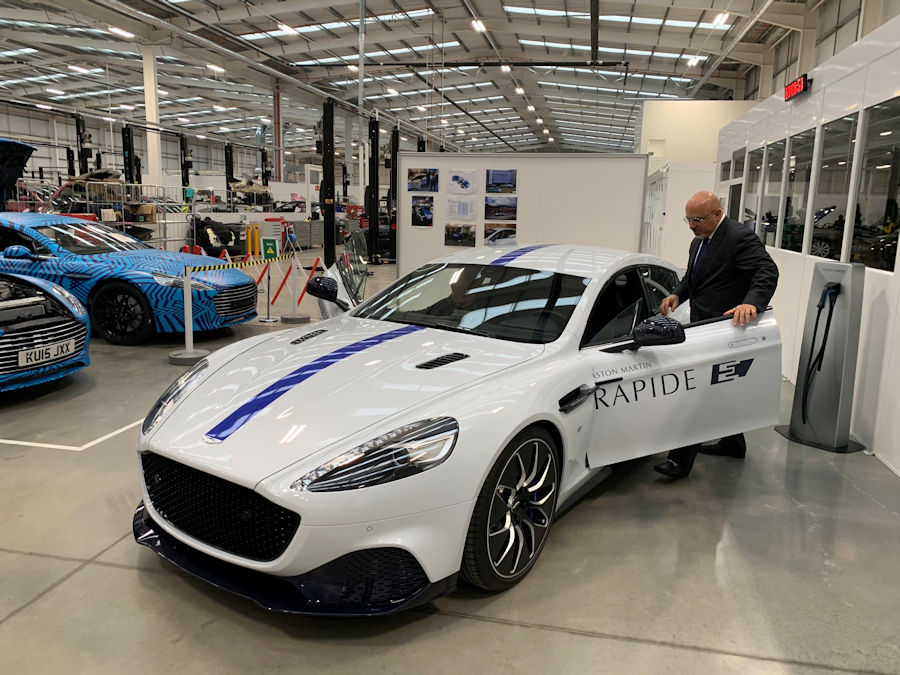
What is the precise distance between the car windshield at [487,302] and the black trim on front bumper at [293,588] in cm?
126

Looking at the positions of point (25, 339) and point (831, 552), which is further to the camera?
point (25, 339)

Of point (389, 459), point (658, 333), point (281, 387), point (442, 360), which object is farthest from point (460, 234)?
point (389, 459)

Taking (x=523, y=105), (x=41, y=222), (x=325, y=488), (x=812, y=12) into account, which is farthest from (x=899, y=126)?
(x=523, y=105)

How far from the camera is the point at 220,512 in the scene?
217cm

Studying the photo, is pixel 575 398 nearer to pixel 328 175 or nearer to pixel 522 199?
pixel 522 199

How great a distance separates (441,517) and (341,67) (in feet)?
72.3

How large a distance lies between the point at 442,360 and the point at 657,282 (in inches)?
73.7

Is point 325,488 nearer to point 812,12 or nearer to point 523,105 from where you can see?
point 812,12

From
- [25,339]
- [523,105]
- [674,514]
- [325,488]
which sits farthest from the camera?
[523,105]

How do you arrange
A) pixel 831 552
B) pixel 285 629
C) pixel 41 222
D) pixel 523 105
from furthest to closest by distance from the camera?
pixel 523 105, pixel 41 222, pixel 831 552, pixel 285 629

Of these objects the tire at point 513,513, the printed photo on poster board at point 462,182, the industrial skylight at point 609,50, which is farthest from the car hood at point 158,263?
the industrial skylight at point 609,50

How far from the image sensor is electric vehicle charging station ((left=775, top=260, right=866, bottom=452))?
4266mm

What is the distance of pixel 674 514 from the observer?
10.8 ft

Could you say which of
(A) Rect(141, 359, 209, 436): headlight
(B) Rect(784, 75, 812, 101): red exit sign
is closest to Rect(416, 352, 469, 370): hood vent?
(A) Rect(141, 359, 209, 436): headlight
